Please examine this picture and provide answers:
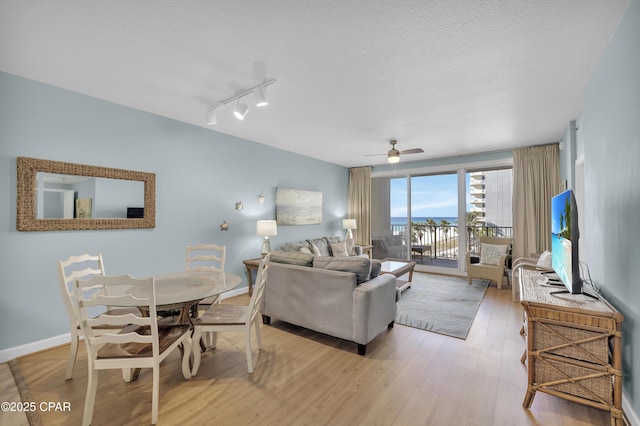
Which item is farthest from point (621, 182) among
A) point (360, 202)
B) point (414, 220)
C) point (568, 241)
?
point (360, 202)

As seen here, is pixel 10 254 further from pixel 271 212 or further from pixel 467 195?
pixel 467 195

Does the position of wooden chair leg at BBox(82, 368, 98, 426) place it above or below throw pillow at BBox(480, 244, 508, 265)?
below

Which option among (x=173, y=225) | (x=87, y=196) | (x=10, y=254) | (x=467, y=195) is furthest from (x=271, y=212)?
(x=467, y=195)

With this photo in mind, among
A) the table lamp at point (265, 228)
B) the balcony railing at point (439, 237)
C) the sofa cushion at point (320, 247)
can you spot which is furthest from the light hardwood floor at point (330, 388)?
the balcony railing at point (439, 237)

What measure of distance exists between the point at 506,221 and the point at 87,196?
768cm

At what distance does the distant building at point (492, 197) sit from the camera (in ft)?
20.5

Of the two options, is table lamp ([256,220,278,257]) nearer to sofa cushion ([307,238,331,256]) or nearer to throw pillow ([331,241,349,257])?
sofa cushion ([307,238,331,256])

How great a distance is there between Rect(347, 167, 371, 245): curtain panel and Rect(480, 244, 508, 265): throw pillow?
254 centimetres

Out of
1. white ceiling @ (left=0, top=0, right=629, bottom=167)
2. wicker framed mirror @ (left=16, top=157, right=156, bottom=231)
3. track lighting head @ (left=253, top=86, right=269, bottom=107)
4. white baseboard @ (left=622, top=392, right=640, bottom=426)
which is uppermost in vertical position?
white ceiling @ (left=0, top=0, right=629, bottom=167)

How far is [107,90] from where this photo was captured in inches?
111

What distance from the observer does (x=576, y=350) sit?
174 centimetres

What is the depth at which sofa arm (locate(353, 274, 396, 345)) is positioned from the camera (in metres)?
2.52

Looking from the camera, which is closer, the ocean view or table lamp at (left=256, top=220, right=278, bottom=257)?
table lamp at (left=256, top=220, right=278, bottom=257)

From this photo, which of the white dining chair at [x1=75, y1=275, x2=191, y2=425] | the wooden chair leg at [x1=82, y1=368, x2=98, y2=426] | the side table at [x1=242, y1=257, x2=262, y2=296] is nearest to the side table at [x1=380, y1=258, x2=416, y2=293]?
the side table at [x1=242, y1=257, x2=262, y2=296]
